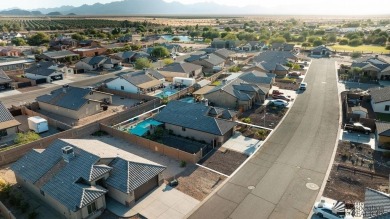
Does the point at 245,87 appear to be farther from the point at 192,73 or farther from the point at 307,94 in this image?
the point at 192,73

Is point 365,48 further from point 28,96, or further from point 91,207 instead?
point 91,207

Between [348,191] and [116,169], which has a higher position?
[116,169]

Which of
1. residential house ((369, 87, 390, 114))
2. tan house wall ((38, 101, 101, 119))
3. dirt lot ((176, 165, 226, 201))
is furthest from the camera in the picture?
residential house ((369, 87, 390, 114))

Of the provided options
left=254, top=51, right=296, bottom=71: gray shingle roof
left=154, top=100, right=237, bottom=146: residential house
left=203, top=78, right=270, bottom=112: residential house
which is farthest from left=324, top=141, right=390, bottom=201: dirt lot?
left=254, top=51, right=296, bottom=71: gray shingle roof

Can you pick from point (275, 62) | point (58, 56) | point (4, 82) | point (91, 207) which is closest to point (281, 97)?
point (275, 62)

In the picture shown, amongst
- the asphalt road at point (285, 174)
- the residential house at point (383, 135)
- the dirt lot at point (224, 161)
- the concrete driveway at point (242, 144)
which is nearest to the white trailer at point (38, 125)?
the dirt lot at point (224, 161)

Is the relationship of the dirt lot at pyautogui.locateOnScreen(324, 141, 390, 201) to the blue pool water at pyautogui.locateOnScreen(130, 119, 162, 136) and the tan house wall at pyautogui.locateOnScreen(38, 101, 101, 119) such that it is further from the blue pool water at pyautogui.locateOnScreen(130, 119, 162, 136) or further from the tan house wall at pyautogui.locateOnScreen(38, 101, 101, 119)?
the tan house wall at pyautogui.locateOnScreen(38, 101, 101, 119)

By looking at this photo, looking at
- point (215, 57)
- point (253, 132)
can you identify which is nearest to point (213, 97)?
point (253, 132)
